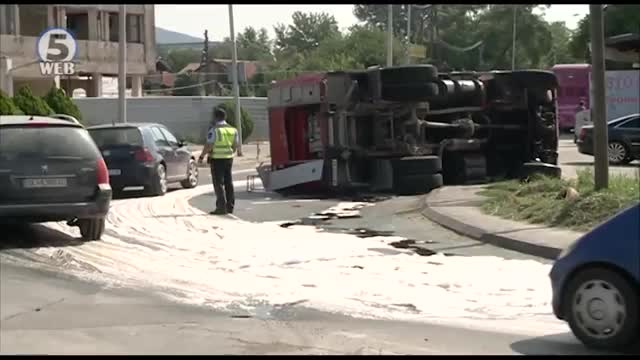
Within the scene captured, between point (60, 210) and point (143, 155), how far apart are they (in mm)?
7975

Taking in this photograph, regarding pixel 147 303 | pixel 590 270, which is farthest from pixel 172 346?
pixel 590 270

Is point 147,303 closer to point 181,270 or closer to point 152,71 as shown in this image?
point 181,270

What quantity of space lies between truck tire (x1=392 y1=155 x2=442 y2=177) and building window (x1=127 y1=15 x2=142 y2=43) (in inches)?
1812

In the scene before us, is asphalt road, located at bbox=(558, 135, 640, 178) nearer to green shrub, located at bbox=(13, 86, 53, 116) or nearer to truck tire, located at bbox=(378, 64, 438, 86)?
truck tire, located at bbox=(378, 64, 438, 86)

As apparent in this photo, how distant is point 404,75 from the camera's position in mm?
18734

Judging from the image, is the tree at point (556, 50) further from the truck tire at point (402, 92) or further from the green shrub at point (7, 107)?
the truck tire at point (402, 92)

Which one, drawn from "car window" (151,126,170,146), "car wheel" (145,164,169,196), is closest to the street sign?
"car window" (151,126,170,146)

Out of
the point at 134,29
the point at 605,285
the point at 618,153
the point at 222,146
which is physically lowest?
the point at 605,285

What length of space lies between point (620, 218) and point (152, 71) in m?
59.6

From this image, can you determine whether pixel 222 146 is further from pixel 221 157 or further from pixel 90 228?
pixel 90 228

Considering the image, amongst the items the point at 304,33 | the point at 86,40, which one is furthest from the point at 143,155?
the point at 304,33

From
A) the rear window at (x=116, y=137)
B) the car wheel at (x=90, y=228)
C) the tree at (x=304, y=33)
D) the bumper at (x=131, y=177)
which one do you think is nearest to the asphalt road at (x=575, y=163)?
the bumper at (x=131, y=177)

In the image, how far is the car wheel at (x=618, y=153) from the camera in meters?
26.2

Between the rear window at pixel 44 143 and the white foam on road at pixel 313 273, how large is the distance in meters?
1.19
